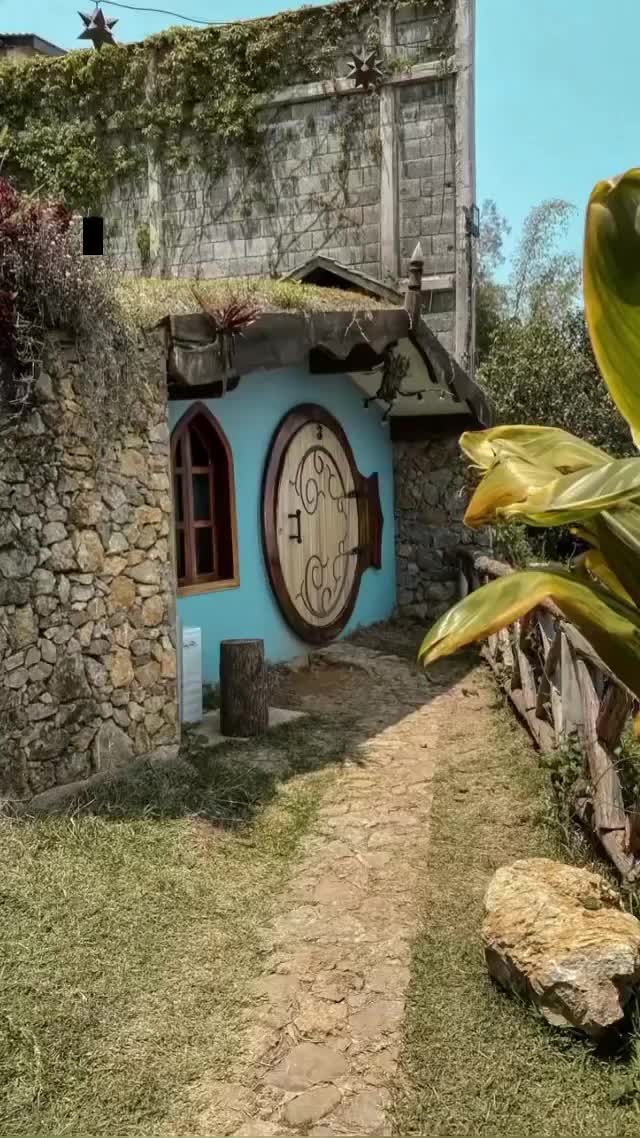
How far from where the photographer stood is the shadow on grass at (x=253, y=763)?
528 centimetres

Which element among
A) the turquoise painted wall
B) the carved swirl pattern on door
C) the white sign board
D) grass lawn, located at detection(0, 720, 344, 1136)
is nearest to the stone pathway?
grass lawn, located at detection(0, 720, 344, 1136)

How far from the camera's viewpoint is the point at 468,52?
1155cm

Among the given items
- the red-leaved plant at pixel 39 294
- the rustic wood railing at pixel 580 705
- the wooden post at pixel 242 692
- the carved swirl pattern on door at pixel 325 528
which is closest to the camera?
the rustic wood railing at pixel 580 705

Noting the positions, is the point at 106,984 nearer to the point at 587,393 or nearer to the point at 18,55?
the point at 587,393

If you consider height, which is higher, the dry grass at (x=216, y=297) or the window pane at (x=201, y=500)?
the dry grass at (x=216, y=297)

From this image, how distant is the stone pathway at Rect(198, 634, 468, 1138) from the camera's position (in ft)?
10.2

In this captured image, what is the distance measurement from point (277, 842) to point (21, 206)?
3.76m

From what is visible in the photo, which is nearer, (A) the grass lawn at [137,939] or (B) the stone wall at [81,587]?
(A) the grass lawn at [137,939]

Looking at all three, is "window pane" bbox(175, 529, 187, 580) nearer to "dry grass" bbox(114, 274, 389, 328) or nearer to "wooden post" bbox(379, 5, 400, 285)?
"dry grass" bbox(114, 274, 389, 328)

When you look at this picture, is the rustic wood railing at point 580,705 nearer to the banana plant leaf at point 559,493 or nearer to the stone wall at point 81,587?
the banana plant leaf at point 559,493

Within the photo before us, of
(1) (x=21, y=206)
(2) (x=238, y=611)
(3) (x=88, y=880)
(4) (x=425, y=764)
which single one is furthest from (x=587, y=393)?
(3) (x=88, y=880)

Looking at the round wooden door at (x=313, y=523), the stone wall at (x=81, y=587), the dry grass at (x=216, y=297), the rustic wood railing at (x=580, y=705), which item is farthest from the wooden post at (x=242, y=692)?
the dry grass at (x=216, y=297)

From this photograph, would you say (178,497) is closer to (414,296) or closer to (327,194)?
(414,296)

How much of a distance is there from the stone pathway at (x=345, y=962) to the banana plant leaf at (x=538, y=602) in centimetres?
176
